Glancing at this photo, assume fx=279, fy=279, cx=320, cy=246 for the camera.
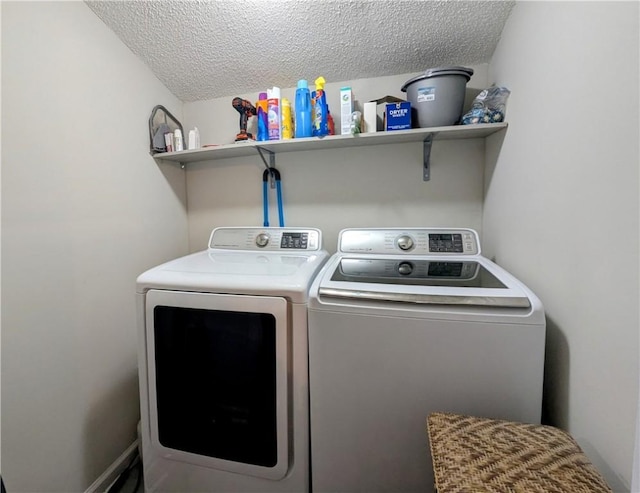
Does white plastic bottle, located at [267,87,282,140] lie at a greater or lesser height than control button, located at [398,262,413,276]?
greater

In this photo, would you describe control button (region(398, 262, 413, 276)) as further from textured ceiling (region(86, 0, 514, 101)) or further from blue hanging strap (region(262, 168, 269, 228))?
textured ceiling (region(86, 0, 514, 101))

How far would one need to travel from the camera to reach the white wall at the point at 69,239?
106 cm

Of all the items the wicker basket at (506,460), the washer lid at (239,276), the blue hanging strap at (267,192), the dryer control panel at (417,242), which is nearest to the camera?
the wicker basket at (506,460)

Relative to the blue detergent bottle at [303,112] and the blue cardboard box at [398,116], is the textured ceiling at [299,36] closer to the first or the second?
the blue detergent bottle at [303,112]

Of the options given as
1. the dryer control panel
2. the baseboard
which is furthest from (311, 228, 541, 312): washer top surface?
the baseboard

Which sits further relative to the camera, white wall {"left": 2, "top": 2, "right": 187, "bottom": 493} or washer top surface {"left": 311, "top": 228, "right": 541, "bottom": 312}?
white wall {"left": 2, "top": 2, "right": 187, "bottom": 493}

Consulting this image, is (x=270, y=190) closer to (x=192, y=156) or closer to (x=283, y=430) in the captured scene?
(x=192, y=156)

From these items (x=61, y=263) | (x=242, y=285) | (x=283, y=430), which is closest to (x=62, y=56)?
(x=61, y=263)

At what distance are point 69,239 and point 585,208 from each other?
1908 mm

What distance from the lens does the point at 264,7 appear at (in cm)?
133

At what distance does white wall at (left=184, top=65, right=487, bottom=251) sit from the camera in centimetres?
173

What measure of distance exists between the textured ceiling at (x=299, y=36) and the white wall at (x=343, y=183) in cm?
17

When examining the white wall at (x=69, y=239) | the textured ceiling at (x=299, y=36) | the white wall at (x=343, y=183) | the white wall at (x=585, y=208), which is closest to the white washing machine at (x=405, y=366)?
the white wall at (x=585, y=208)

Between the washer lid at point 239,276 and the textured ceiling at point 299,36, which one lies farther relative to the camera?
the textured ceiling at point 299,36
